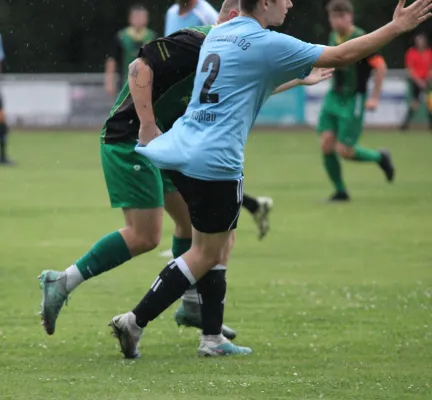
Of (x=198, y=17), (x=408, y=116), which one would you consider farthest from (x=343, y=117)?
(x=408, y=116)

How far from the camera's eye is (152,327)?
698cm

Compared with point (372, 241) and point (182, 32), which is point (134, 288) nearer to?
point (182, 32)

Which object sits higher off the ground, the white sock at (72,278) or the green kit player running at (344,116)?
the white sock at (72,278)

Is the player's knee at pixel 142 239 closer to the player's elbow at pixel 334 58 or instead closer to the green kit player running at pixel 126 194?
the green kit player running at pixel 126 194

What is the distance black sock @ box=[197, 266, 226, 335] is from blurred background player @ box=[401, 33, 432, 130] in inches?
934

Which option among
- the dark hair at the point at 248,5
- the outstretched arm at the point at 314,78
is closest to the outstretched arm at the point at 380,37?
the dark hair at the point at 248,5

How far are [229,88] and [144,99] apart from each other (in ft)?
1.85

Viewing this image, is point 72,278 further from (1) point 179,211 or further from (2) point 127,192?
(1) point 179,211

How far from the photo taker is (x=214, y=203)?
5699mm

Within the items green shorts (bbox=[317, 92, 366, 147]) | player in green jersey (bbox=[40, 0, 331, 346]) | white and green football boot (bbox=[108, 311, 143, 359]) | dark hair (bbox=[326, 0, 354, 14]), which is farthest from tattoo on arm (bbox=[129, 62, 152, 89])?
→ green shorts (bbox=[317, 92, 366, 147])

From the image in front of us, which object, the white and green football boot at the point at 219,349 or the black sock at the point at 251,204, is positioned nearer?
the white and green football boot at the point at 219,349

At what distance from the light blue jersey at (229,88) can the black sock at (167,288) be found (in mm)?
476

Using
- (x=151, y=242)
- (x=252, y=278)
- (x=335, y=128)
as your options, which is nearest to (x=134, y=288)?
(x=252, y=278)

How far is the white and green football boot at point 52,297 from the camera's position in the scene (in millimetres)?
6297
